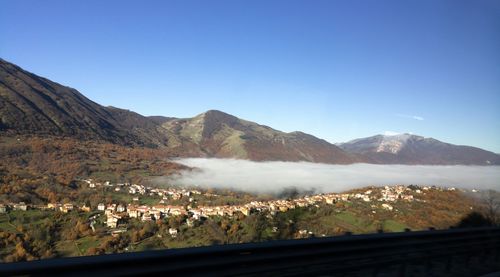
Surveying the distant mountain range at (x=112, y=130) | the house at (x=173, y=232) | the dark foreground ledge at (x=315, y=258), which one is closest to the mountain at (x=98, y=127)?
the distant mountain range at (x=112, y=130)

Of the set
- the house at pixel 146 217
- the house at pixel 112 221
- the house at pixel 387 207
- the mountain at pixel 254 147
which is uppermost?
the mountain at pixel 254 147

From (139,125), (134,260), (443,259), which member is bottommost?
(443,259)

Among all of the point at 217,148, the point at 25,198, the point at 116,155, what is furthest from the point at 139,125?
the point at 25,198

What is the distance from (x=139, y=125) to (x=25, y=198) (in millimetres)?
167057

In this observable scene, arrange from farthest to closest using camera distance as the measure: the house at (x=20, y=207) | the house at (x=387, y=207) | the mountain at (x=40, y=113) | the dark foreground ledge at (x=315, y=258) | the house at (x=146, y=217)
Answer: the mountain at (x=40, y=113) → the house at (x=387, y=207) → the house at (x=20, y=207) → the house at (x=146, y=217) → the dark foreground ledge at (x=315, y=258)

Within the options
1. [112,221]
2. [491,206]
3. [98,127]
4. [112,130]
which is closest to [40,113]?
[98,127]

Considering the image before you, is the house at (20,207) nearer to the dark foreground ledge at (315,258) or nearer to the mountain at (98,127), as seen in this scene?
the dark foreground ledge at (315,258)

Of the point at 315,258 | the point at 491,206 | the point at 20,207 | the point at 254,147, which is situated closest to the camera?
the point at 315,258

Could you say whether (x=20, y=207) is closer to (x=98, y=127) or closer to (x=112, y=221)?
(x=112, y=221)

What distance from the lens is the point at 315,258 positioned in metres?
6.48

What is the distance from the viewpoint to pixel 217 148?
169m

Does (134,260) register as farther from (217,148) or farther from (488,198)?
(217,148)

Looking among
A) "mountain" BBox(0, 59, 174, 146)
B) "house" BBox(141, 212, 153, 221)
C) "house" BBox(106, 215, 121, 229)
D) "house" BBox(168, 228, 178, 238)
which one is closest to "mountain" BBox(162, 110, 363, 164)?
"mountain" BBox(0, 59, 174, 146)

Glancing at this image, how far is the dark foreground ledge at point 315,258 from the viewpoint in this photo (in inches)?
166
